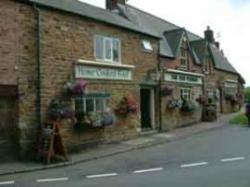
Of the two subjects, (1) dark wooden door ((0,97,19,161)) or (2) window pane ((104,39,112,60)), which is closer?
(1) dark wooden door ((0,97,19,161))

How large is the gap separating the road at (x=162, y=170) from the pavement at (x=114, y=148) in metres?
0.42

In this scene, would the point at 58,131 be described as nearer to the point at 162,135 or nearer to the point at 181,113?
the point at 162,135

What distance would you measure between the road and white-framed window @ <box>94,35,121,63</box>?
417 centimetres

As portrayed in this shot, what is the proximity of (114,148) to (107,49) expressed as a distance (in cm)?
429

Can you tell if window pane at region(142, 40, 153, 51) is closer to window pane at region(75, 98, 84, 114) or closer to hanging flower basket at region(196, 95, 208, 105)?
window pane at region(75, 98, 84, 114)

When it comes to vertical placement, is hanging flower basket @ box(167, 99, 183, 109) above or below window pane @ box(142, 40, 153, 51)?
below

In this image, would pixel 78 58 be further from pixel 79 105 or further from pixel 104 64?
pixel 79 105

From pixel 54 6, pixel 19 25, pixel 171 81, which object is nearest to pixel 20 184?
pixel 19 25

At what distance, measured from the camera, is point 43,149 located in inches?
603

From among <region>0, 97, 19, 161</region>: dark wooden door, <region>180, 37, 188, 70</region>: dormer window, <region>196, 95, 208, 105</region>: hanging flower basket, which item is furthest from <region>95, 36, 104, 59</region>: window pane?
<region>196, 95, 208, 105</region>: hanging flower basket

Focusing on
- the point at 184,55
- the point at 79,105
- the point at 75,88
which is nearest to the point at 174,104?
the point at 184,55

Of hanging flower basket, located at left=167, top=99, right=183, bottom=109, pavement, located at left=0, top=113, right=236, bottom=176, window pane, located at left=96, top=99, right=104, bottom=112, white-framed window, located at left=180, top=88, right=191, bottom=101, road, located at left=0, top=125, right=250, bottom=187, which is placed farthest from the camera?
white-framed window, located at left=180, top=88, right=191, bottom=101

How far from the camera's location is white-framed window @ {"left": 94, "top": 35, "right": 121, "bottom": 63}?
19.4 m

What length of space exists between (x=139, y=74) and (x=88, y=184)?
463 inches
